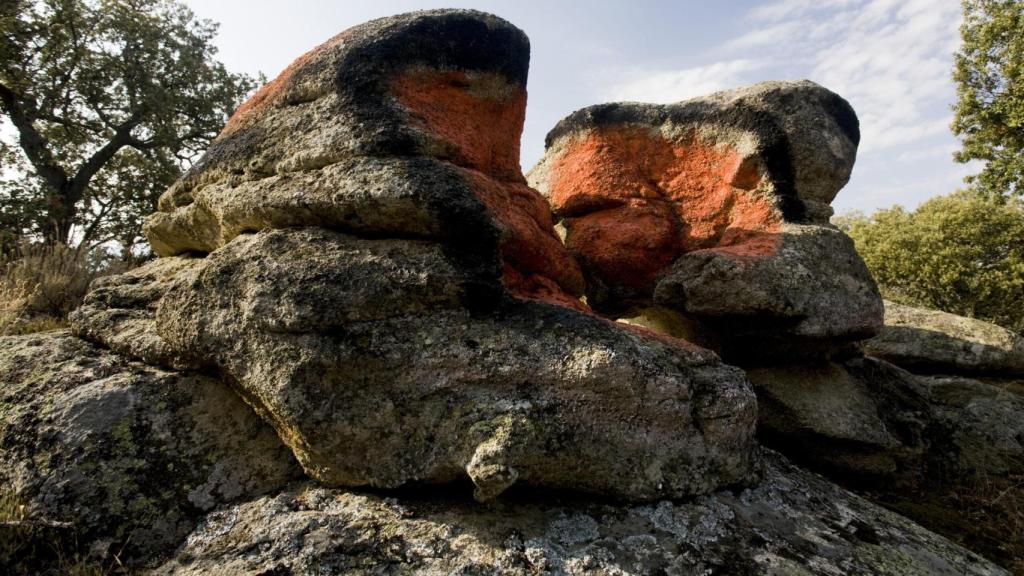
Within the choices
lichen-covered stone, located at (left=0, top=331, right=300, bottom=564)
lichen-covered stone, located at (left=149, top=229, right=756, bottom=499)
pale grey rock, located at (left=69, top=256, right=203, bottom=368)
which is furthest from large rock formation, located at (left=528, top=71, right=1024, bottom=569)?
pale grey rock, located at (left=69, top=256, right=203, bottom=368)

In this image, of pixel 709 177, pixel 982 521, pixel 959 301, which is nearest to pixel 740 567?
pixel 982 521

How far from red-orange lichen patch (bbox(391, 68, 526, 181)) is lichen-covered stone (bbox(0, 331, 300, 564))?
277 centimetres

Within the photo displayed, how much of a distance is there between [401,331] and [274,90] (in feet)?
10.2

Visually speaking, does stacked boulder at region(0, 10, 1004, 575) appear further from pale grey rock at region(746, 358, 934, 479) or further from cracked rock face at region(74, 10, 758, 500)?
pale grey rock at region(746, 358, 934, 479)

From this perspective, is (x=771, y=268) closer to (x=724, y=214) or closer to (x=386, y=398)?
(x=724, y=214)

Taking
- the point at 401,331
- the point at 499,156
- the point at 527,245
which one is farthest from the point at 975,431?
the point at 401,331

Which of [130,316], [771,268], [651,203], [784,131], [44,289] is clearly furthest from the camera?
[44,289]

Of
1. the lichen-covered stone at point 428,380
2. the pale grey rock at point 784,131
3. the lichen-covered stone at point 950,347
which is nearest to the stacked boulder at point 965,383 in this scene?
the lichen-covered stone at point 950,347

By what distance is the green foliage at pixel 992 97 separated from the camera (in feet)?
53.0

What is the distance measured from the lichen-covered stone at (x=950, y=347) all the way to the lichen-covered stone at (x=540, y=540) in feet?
20.8

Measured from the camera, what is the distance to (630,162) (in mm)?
7348

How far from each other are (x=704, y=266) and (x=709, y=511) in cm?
279

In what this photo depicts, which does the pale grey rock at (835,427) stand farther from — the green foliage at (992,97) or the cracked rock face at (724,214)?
the green foliage at (992,97)

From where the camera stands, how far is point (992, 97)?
677 inches
